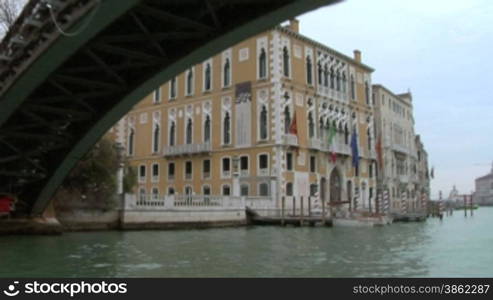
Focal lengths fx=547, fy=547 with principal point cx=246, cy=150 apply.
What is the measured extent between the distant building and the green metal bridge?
434 ft

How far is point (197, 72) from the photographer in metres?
33.2

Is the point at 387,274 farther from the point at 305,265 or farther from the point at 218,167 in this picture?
the point at 218,167

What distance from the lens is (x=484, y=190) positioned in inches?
5448

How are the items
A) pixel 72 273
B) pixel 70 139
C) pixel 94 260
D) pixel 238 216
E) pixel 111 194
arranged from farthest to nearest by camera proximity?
1. pixel 238 216
2. pixel 111 194
3. pixel 70 139
4. pixel 94 260
5. pixel 72 273

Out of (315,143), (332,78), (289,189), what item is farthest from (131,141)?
(332,78)

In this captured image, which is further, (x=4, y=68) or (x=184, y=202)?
(x=184, y=202)

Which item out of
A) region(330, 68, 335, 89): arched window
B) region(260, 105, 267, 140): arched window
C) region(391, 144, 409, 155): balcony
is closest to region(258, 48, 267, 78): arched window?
region(260, 105, 267, 140): arched window

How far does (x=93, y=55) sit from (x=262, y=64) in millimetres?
21168

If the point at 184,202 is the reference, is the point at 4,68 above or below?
above

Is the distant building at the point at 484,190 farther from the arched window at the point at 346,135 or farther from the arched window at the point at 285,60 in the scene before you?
the arched window at the point at 285,60

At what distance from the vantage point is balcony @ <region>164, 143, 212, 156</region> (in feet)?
104

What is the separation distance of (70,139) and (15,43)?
3.74m

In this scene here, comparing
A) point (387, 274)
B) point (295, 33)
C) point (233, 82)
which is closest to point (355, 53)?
point (295, 33)

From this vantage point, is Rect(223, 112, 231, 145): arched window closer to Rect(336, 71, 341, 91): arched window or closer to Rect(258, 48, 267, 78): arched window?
Rect(258, 48, 267, 78): arched window
